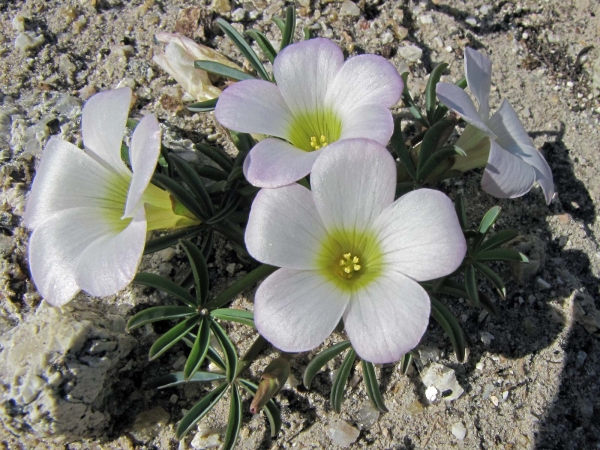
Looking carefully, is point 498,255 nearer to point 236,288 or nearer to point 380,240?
point 380,240

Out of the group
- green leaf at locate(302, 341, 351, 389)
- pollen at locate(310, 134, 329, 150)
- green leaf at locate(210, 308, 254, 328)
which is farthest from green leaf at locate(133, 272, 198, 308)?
pollen at locate(310, 134, 329, 150)

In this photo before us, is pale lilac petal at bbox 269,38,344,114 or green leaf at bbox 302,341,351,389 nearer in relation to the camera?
pale lilac petal at bbox 269,38,344,114

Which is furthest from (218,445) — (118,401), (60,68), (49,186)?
(60,68)


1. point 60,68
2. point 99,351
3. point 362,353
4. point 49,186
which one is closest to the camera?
point 362,353

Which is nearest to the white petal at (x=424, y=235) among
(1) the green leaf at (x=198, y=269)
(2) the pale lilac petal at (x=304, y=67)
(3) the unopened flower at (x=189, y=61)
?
(2) the pale lilac petal at (x=304, y=67)

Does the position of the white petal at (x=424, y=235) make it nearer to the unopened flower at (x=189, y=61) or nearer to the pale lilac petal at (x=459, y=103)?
the pale lilac petal at (x=459, y=103)

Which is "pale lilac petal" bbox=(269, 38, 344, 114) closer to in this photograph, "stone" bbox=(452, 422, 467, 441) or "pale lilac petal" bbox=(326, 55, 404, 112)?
"pale lilac petal" bbox=(326, 55, 404, 112)

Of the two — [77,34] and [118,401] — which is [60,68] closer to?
[77,34]
